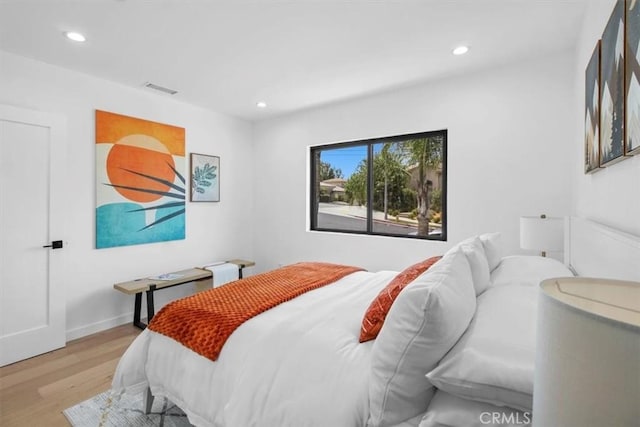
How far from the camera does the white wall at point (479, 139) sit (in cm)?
265

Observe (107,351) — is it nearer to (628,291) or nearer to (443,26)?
(628,291)

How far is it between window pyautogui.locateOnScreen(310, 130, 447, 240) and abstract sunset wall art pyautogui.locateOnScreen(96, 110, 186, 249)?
1.75m

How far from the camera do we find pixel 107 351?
2771 millimetres

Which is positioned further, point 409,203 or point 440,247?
point 409,203

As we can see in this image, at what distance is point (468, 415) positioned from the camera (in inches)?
35.4

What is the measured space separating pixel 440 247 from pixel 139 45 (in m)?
3.26

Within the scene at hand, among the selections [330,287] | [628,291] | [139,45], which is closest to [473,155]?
[330,287]

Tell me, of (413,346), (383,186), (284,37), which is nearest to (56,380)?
(413,346)

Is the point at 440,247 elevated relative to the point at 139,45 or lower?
lower

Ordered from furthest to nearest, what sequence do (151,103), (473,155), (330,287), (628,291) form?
(151,103) < (473,155) < (330,287) < (628,291)

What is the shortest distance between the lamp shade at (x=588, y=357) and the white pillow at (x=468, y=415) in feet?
1.30

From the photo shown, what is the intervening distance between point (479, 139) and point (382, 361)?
262cm

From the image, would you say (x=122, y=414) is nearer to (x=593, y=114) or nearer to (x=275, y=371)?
(x=275, y=371)

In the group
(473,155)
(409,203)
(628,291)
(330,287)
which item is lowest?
(330,287)
